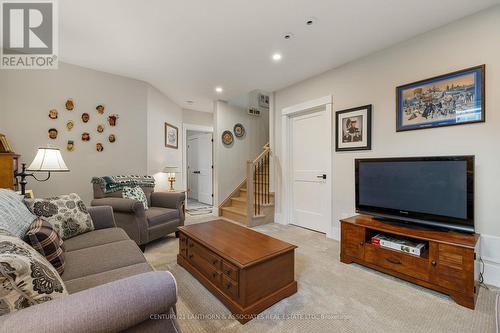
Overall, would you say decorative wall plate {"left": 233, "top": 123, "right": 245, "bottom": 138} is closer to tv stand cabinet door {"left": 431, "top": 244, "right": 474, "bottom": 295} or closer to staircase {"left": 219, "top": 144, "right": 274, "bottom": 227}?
staircase {"left": 219, "top": 144, "right": 274, "bottom": 227}

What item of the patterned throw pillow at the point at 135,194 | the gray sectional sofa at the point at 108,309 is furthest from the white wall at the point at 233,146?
the gray sectional sofa at the point at 108,309

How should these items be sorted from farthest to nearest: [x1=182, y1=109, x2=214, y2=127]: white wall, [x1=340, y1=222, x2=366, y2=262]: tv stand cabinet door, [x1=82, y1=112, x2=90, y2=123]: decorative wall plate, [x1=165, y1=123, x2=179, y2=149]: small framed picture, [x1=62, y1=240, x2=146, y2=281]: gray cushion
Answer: [x1=182, y1=109, x2=214, y2=127]: white wall
[x1=165, y1=123, x2=179, y2=149]: small framed picture
[x1=82, y1=112, x2=90, y2=123]: decorative wall plate
[x1=340, y1=222, x2=366, y2=262]: tv stand cabinet door
[x1=62, y1=240, x2=146, y2=281]: gray cushion

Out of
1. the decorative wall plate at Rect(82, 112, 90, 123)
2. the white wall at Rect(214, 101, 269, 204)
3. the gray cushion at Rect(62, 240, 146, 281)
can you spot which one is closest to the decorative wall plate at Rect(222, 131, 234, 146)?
the white wall at Rect(214, 101, 269, 204)

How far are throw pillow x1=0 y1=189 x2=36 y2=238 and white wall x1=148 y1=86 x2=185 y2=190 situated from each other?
250 cm

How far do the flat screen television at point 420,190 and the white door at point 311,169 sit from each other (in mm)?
762

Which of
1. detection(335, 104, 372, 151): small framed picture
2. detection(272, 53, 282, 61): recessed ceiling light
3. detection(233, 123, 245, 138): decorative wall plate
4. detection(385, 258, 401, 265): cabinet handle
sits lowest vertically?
detection(385, 258, 401, 265): cabinet handle

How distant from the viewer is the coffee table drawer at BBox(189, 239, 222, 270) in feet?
5.74

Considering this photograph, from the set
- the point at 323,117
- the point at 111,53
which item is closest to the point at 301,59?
the point at 323,117

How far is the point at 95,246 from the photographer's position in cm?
171

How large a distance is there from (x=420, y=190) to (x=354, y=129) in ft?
3.66

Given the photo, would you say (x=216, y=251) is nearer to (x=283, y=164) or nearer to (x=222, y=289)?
(x=222, y=289)

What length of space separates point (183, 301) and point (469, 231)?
2.48 meters

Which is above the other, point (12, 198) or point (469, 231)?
point (12, 198)

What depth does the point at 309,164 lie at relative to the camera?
365 cm
